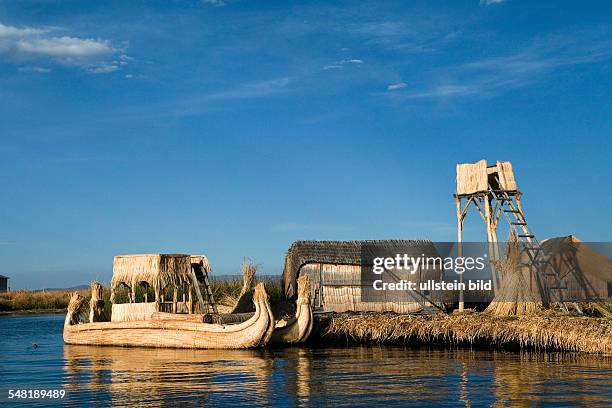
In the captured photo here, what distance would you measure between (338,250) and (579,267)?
7923 mm

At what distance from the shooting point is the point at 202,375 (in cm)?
1565

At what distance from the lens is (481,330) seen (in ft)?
63.4

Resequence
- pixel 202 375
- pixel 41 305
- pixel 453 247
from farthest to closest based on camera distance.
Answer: pixel 41 305 < pixel 453 247 < pixel 202 375

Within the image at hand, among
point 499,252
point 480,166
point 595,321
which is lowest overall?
point 595,321

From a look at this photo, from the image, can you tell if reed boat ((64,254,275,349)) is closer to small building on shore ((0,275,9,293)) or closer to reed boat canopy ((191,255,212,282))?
reed boat canopy ((191,255,212,282))

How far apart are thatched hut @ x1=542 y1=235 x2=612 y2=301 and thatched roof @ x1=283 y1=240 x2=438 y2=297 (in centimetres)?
520

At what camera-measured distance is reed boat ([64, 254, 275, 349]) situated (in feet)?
66.1

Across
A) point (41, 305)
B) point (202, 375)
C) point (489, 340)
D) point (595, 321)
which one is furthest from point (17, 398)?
point (41, 305)

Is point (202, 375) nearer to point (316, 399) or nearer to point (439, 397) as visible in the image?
point (316, 399)

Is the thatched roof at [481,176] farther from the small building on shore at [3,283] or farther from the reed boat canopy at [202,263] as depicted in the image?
the small building on shore at [3,283]

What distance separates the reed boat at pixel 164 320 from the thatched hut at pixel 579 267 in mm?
8749

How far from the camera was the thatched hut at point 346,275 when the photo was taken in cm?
2505

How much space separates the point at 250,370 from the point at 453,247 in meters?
10.7

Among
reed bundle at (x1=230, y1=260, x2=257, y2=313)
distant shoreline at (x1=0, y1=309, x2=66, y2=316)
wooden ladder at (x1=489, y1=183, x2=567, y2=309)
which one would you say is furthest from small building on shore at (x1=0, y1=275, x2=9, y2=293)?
wooden ladder at (x1=489, y1=183, x2=567, y2=309)
